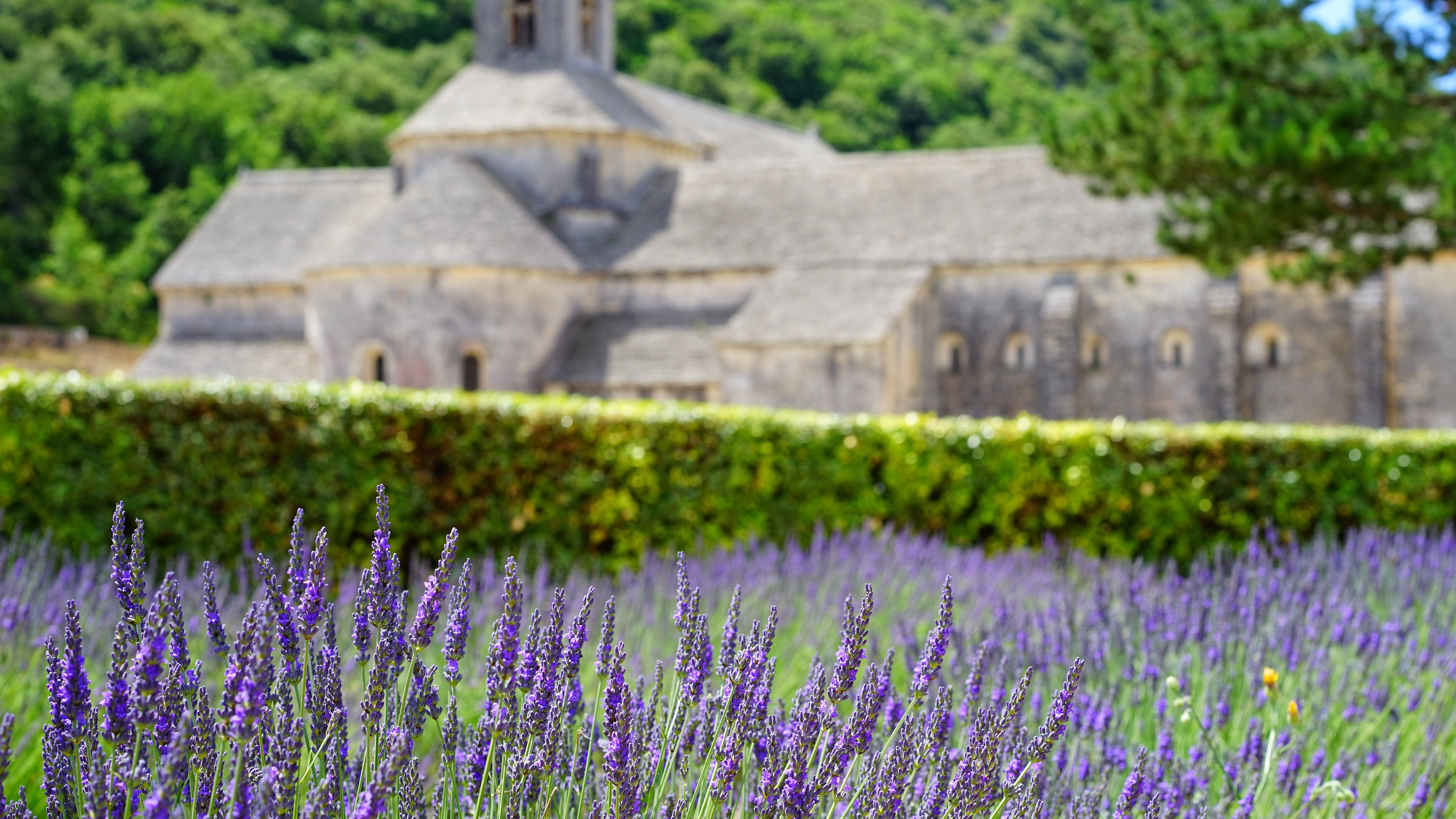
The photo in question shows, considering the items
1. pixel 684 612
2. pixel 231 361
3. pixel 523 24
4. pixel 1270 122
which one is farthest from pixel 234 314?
pixel 684 612

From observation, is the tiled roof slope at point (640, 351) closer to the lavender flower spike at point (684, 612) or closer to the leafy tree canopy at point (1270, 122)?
the leafy tree canopy at point (1270, 122)

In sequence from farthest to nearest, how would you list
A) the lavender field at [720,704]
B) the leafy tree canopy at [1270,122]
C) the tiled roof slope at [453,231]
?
the tiled roof slope at [453,231]
the leafy tree canopy at [1270,122]
the lavender field at [720,704]

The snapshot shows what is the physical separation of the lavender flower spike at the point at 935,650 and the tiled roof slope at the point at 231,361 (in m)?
29.5

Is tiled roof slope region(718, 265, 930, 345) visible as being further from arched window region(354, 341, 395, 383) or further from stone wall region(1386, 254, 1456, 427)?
stone wall region(1386, 254, 1456, 427)

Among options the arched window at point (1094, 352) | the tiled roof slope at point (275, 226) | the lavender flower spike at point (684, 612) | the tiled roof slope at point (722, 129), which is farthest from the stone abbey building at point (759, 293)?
the lavender flower spike at point (684, 612)

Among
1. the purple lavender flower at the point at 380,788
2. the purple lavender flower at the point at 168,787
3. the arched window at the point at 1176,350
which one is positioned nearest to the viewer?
the purple lavender flower at the point at 168,787

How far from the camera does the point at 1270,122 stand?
1306 centimetres

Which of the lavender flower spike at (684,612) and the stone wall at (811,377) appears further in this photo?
the stone wall at (811,377)

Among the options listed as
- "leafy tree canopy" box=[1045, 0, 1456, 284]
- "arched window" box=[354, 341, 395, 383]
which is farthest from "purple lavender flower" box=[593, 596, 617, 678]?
"arched window" box=[354, 341, 395, 383]

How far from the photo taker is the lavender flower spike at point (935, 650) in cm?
240

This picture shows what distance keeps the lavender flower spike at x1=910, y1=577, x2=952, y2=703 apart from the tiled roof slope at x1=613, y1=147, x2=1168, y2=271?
2578 centimetres

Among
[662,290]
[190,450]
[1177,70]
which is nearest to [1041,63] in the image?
[662,290]

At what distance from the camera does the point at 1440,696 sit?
15.0 feet

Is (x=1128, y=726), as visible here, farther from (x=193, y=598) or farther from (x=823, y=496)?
(x=823, y=496)
